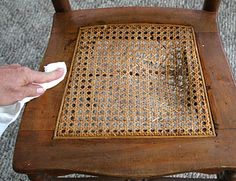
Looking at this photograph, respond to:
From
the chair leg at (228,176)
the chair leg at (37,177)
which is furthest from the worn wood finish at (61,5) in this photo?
the chair leg at (228,176)

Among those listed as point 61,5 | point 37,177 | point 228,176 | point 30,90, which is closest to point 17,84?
point 30,90

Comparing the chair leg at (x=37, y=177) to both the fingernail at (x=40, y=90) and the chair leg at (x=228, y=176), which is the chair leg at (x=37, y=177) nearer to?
the fingernail at (x=40, y=90)

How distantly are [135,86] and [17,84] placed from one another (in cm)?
23

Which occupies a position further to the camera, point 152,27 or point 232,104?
point 152,27

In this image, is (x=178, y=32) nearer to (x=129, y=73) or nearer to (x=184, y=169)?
(x=129, y=73)

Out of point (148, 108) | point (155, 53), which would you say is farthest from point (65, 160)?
point (155, 53)

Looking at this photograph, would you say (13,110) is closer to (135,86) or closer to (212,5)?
(135,86)

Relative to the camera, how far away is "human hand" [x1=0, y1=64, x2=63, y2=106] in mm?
542

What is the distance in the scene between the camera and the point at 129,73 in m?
0.68

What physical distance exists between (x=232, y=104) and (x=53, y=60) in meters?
0.37

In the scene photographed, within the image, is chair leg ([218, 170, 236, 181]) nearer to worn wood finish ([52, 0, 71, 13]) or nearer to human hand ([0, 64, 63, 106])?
human hand ([0, 64, 63, 106])

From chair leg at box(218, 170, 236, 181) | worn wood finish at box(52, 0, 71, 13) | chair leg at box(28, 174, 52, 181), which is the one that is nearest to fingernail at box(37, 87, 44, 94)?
chair leg at box(28, 174, 52, 181)

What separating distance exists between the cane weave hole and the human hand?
73mm

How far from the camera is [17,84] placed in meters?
0.55
